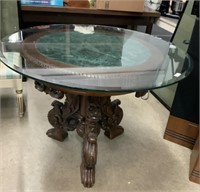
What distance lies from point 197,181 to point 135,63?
83cm

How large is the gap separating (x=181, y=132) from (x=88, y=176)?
0.79 m

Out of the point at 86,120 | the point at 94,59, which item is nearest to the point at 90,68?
the point at 94,59

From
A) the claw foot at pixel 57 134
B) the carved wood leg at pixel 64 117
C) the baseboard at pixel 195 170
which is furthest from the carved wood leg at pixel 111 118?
the baseboard at pixel 195 170

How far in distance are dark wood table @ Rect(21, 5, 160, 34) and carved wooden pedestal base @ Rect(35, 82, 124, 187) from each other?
106 cm

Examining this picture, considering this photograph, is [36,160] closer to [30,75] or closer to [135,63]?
[30,75]

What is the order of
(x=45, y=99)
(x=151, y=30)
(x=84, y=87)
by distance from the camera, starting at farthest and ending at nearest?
(x=151, y=30), (x=45, y=99), (x=84, y=87)

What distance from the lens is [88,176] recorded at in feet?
4.46

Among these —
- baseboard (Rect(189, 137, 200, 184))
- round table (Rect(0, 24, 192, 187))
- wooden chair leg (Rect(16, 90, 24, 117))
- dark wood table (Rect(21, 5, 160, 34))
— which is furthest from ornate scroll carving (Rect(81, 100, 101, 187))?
dark wood table (Rect(21, 5, 160, 34))

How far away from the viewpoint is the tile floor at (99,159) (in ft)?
4.50

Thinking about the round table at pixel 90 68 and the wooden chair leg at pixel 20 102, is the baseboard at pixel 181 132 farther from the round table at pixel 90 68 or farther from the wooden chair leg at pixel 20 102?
the wooden chair leg at pixel 20 102

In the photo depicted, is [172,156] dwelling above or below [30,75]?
below

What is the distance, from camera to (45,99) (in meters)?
2.19

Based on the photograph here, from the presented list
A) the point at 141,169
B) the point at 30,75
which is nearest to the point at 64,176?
the point at 141,169

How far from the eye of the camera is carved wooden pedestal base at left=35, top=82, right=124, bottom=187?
132 centimetres
